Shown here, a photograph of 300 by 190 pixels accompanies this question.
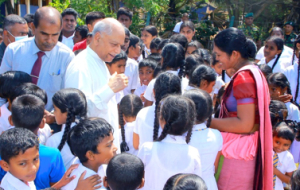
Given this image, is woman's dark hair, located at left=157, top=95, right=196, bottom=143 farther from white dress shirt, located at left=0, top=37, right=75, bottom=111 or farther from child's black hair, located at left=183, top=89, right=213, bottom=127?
white dress shirt, located at left=0, top=37, right=75, bottom=111

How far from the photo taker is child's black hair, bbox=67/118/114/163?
83.0 inches

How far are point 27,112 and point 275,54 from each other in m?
4.51

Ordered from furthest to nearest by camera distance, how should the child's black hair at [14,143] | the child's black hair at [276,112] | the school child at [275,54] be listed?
the school child at [275,54], the child's black hair at [276,112], the child's black hair at [14,143]

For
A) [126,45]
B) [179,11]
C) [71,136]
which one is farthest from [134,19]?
[71,136]

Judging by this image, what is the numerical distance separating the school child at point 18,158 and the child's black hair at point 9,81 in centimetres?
91

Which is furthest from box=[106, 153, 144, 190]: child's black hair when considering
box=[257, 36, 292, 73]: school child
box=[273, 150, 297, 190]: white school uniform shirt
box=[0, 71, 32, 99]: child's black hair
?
box=[257, 36, 292, 73]: school child

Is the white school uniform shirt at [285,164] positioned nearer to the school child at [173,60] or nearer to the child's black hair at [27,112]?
the school child at [173,60]

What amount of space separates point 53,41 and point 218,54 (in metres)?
1.60

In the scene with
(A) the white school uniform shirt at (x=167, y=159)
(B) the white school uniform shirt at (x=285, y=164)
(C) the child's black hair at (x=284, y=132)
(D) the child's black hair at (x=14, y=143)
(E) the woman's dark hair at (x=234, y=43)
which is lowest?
(B) the white school uniform shirt at (x=285, y=164)

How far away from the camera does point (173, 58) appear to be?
147 inches

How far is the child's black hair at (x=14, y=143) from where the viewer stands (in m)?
1.86

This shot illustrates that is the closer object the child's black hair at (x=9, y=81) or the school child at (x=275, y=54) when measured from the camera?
the child's black hair at (x=9, y=81)

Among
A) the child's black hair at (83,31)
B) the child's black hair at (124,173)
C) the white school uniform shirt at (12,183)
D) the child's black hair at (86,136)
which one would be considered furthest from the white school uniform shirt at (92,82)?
the child's black hair at (83,31)

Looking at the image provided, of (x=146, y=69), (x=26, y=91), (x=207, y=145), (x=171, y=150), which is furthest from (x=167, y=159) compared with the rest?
(x=146, y=69)
